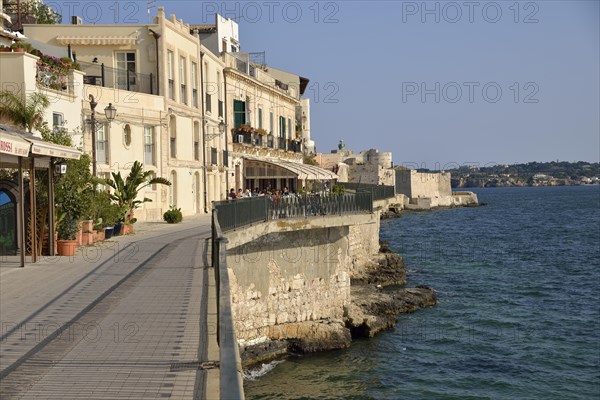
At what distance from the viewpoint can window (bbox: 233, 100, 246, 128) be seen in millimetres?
42438

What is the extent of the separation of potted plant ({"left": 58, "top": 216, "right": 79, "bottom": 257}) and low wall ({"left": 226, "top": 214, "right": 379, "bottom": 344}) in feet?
15.2

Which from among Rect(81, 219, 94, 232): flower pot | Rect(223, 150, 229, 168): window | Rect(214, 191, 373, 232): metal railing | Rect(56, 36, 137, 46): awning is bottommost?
Rect(81, 219, 94, 232): flower pot

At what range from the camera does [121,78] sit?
1280 inches

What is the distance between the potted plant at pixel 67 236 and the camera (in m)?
18.7

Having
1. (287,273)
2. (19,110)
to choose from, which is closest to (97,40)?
(19,110)

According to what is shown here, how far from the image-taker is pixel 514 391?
18.7m

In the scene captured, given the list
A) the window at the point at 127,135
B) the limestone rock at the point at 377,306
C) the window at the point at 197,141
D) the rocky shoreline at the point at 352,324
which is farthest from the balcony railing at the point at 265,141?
the limestone rock at the point at 377,306

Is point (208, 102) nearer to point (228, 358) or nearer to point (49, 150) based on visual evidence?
point (49, 150)

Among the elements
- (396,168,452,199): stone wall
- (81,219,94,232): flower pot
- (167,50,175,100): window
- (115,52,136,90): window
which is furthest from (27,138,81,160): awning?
(396,168,452,199): stone wall

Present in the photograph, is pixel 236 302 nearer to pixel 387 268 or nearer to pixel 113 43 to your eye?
pixel 387 268

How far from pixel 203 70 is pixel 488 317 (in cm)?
2041

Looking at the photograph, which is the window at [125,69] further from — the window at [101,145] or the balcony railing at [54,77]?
the balcony railing at [54,77]

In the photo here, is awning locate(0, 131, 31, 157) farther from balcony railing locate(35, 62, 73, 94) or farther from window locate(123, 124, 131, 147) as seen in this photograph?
window locate(123, 124, 131, 147)

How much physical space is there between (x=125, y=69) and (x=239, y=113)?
11.1 m
